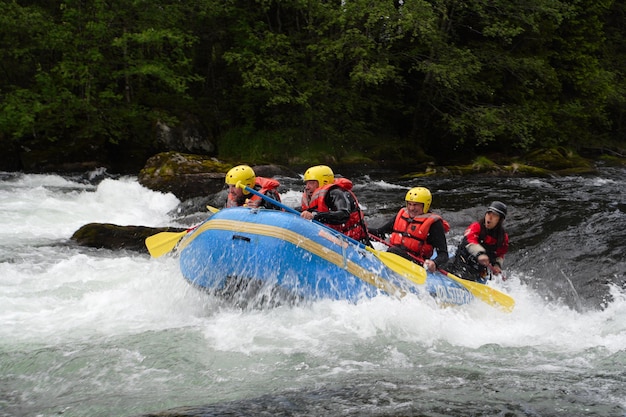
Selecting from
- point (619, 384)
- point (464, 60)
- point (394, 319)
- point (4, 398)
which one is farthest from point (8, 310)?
point (464, 60)

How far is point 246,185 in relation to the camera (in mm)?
6871

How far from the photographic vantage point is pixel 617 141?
86.0ft

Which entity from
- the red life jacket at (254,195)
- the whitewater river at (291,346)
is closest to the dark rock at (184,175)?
the whitewater river at (291,346)

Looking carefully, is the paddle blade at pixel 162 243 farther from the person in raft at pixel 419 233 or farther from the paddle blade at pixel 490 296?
the paddle blade at pixel 490 296

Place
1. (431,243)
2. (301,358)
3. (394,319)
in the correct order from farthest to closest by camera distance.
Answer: (431,243) → (394,319) → (301,358)

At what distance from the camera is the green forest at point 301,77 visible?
17156 millimetres

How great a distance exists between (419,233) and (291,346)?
2.18 m

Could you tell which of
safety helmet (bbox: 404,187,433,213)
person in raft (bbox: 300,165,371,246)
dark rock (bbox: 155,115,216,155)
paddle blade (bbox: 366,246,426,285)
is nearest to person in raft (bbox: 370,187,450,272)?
safety helmet (bbox: 404,187,433,213)

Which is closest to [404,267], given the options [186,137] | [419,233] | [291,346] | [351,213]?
[419,233]

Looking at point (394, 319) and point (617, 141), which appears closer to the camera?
point (394, 319)

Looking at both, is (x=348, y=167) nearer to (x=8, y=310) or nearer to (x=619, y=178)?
(x=619, y=178)

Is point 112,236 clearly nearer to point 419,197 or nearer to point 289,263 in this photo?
point 289,263

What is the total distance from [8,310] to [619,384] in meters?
5.31

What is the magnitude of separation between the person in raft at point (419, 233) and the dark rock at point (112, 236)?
4042 millimetres
